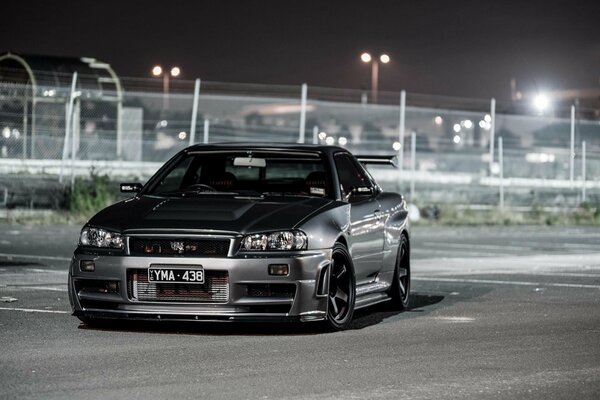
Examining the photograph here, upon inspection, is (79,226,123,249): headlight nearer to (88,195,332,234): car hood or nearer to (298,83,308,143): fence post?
(88,195,332,234): car hood

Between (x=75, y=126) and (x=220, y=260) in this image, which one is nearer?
(x=220, y=260)

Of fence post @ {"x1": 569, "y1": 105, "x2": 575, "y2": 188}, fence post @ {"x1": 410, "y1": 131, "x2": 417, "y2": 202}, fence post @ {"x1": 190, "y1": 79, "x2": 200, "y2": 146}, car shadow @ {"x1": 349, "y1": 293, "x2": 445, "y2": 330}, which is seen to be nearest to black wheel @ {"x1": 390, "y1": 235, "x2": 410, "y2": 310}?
car shadow @ {"x1": 349, "y1": 293, "x2": 445, "y2": 330}

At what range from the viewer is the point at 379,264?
1174cm

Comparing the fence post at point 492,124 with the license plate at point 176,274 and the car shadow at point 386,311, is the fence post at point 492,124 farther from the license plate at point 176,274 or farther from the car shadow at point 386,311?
the license plate at point 176,274

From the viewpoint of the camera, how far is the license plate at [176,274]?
984 centimetres

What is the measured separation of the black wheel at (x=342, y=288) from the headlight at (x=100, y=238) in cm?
163

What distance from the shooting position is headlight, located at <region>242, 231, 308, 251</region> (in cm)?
991

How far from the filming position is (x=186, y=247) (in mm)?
9883

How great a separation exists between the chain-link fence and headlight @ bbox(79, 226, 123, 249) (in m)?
20.7

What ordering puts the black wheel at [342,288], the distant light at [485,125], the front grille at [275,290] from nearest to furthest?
1. the front grille at [275,290]
2. the black wheel at [342,288]
3. the distant light at [485,125]

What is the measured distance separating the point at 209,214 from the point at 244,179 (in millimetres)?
1675

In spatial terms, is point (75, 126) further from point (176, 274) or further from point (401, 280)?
point (176, 274)

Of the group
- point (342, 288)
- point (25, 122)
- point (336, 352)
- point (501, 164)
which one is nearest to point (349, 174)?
point (342, 288)

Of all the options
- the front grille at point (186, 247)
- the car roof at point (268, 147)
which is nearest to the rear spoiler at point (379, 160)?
the car roof at point (268, 147)
